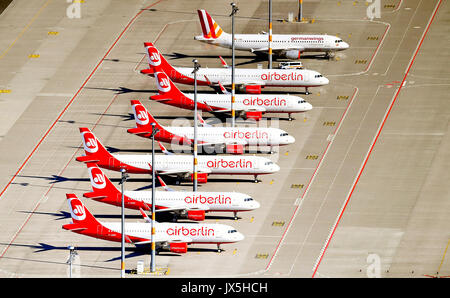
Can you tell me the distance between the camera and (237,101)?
19388cm

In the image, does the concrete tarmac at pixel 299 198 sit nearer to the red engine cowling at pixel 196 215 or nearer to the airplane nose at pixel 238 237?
the airplane nose at pixel 238 237

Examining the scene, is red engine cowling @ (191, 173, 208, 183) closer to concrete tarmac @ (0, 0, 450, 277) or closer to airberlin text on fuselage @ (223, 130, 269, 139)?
concrete tarmac @ (0, 0, 450, 277)

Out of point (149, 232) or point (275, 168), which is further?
point (275, 168)

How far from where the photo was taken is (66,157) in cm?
18650

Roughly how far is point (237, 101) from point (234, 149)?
1196 cm

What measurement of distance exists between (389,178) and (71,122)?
164ft

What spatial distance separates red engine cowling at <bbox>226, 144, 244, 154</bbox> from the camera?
18425cm

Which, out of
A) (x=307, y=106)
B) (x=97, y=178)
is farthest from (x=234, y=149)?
(x=97, y=178)

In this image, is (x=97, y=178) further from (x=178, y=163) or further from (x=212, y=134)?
(x=212, y=134)

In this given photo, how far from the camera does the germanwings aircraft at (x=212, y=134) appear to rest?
184250 mm

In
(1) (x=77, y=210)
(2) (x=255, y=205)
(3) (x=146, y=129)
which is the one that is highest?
(1) (x=77, y=210)
